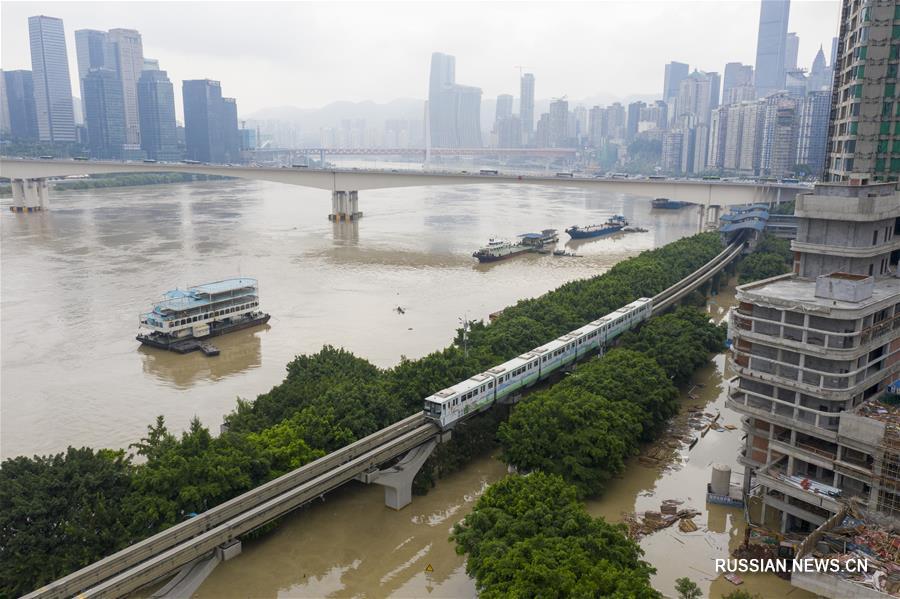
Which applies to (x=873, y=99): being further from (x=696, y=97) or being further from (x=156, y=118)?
(x=696, y=97)

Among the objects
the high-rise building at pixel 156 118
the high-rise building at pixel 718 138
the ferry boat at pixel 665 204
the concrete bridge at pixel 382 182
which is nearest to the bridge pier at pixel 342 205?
→ the concrete bridge at pixel 382 182

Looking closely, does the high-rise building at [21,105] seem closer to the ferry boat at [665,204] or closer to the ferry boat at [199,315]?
the ferry boat at [665,204]

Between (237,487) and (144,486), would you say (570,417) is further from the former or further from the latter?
(144,486)

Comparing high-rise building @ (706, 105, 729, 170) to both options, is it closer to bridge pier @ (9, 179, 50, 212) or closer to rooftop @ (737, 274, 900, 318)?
bridge pier @ (9, 179, 50, 212)

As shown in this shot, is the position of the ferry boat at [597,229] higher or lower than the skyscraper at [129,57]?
lower

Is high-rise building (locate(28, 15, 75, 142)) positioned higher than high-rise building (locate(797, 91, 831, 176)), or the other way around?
high-rise building (locate(28, 15, 75, 142))

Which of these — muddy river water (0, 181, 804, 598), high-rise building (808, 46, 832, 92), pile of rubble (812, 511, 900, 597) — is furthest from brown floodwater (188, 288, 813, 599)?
high-rise building (808, 46, 832, 92)

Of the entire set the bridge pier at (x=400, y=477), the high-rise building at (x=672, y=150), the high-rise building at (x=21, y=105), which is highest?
the high-rise building at (x=21, y=105)
